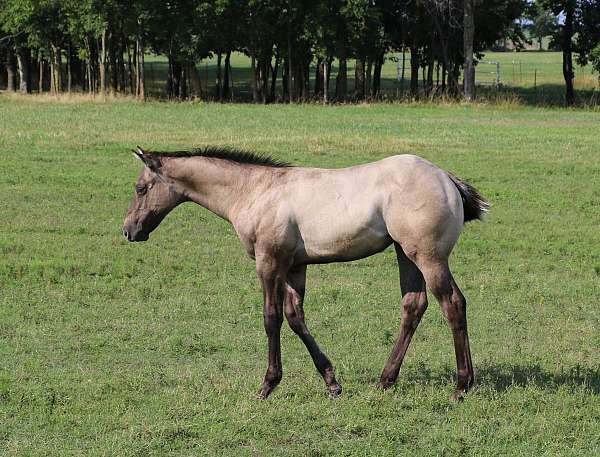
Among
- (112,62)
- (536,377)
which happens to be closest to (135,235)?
(536,377)

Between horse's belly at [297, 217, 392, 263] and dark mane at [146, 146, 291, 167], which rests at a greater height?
dark mane at [146, 146, 291, 167]

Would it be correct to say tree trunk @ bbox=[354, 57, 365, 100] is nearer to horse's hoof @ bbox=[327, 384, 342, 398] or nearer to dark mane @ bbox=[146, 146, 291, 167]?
dark mane @ bbox=[146, 146, 291, 167]

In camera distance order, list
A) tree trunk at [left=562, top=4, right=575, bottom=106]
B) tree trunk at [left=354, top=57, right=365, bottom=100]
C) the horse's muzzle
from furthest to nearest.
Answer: tree trunk at [left=354, top=57, right=365, bottom=100], tree trunk at [left=562, top=4, right=575, bottom=106], the horse's muzzle

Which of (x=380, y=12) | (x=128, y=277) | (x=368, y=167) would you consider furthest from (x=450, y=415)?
(x=380, y=12)

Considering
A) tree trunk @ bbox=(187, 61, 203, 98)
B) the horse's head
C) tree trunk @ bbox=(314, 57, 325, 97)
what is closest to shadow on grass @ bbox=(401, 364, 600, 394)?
the horse's head

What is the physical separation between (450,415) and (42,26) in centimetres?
5472

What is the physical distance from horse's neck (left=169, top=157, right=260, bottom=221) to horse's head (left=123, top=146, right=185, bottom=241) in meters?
→ 0.11

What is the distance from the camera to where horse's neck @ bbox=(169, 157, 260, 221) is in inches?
336

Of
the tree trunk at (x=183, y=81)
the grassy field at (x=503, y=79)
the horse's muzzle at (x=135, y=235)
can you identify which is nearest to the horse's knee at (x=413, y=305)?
the horse's muzzle at (x=135, y=235)

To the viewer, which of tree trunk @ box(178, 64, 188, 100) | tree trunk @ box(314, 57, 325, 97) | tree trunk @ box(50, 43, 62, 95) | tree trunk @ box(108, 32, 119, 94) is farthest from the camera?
tree trunk @ box(108, 32, 119, 94)

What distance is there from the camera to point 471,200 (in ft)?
27.2

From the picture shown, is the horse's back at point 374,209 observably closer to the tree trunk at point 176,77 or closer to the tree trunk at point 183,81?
the tree trunk at point 176,77

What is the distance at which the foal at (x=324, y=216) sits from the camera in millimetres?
7965

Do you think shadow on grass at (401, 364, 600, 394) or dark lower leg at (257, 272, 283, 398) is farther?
shadow on grass at (401, 364, 600, 394)
